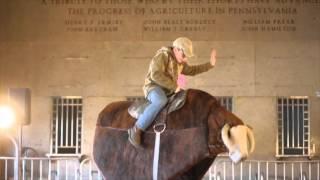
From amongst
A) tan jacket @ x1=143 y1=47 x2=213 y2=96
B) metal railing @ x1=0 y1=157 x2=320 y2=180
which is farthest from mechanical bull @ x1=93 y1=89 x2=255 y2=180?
metal railing @ x1=0 y1=157 x2=320 y2=180

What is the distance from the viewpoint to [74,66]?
1051cm

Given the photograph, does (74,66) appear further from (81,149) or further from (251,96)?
(251,96)

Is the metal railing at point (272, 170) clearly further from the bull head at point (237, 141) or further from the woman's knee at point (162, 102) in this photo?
the bull head at point (237, 141)

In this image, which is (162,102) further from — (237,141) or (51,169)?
(51,169)

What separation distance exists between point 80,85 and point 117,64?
0.76 meters

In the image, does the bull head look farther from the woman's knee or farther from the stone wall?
the stone wall

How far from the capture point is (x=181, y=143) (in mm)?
4074

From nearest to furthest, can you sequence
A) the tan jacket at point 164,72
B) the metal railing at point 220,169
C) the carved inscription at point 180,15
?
the tan jacket at point 164,72 < the metal railing at point 220,169 < the carved inscription at point 180,15

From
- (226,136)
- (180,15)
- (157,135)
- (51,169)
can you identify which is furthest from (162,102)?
(180,15)

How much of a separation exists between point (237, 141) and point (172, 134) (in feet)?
1.90

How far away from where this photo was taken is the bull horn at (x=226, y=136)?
3.74 meters

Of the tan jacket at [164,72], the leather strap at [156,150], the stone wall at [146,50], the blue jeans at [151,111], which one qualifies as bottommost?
the leather strap at [156,150]

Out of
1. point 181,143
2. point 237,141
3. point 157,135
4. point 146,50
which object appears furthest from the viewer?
point 146,50

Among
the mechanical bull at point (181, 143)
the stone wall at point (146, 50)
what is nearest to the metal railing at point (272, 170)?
the stone wall at point (146, 50)
